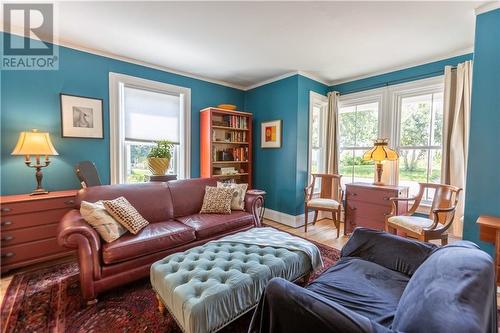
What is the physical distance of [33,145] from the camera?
2.37 meters

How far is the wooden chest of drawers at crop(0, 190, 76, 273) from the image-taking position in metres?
2.18

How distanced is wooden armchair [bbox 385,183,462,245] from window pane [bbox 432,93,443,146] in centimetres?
80

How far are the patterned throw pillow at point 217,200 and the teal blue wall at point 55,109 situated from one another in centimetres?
145

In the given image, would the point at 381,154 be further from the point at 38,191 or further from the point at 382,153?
the point at 38,191

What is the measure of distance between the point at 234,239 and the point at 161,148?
1.81m

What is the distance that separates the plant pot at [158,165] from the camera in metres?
3.09

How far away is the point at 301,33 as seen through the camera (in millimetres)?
2543

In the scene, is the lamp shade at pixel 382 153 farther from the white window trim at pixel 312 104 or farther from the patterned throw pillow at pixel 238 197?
the patterned throw pillow at pixel 238 197

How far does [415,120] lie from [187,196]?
11.3ft

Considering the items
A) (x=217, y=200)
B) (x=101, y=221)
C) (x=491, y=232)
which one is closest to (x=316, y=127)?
(x=217, y=200)

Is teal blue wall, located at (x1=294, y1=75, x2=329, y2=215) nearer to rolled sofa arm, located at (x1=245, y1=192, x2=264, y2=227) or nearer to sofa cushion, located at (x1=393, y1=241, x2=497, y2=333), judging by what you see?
rolled sofa arm, located at (x1=245, y1=192, x2=264, y2=227)

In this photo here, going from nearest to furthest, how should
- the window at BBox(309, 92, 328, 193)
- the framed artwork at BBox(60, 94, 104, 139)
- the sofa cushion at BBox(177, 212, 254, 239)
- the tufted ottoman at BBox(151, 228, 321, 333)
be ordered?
1. the tufted ottoman at BBox(151, 228, 321, 333)
2. the sofa cushion at BBox(177, 212, 254, 239)
3. the framed artwork at BBox(60, 94, 104, 139)
4. the window at BBox(309, 92, 328, 193)

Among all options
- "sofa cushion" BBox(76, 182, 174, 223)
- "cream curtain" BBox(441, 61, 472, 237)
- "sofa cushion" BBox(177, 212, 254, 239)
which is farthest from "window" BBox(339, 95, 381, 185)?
"sofa cushion" BBox(76, 182, 174, 223)

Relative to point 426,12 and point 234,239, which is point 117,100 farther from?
point 426,12
